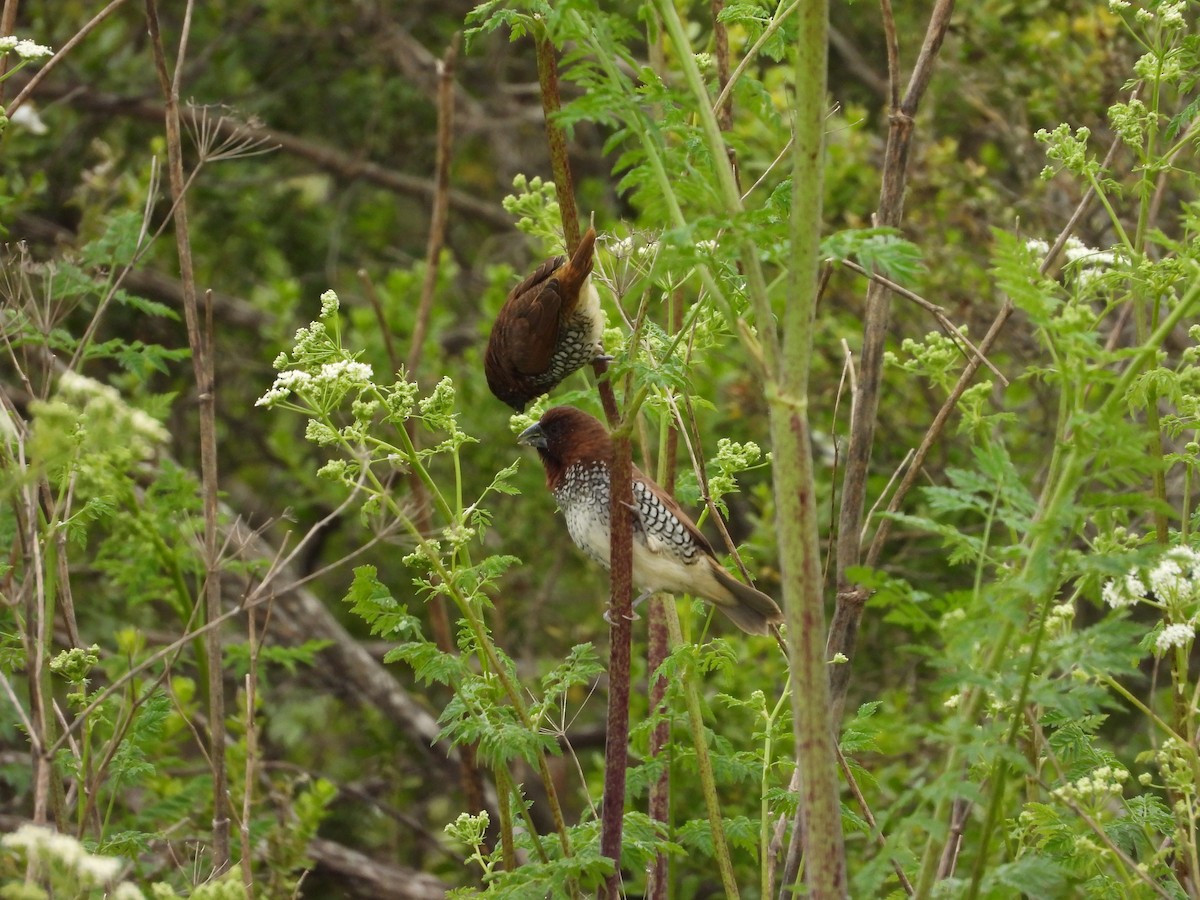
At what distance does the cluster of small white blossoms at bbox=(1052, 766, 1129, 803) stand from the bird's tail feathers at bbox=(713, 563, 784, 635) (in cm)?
132

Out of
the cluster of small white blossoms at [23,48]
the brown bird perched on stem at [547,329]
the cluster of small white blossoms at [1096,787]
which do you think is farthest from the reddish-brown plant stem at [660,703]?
the cluster of small white blossoms at [23,48]

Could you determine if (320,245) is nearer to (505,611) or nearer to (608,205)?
(608,205)

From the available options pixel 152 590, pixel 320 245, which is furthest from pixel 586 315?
pixel 320 245

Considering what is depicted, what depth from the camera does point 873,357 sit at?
3.05 m

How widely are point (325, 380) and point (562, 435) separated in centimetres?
194

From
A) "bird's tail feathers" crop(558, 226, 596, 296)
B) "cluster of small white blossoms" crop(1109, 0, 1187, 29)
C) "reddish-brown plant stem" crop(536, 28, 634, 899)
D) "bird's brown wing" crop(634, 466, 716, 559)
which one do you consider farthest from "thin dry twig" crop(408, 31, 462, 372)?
"cluster of small white blossoms" crop(1109, 0, 1187, 29)

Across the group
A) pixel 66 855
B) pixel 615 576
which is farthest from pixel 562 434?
pixel 66 855

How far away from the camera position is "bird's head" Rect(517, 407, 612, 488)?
4.54 m

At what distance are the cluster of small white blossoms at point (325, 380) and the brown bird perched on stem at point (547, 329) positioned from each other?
6.49 feet

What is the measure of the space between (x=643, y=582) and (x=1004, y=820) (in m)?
1.42

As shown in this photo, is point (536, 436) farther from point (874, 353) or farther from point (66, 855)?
point (66, 855)

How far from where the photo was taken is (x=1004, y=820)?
2770 mm

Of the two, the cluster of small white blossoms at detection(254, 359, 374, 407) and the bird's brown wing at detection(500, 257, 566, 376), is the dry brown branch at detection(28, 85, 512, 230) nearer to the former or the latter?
the bird's brown wing at detection(500, 257, 566, 376)

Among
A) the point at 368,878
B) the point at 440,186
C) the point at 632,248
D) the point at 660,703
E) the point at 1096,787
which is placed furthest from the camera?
the point at 368,878
